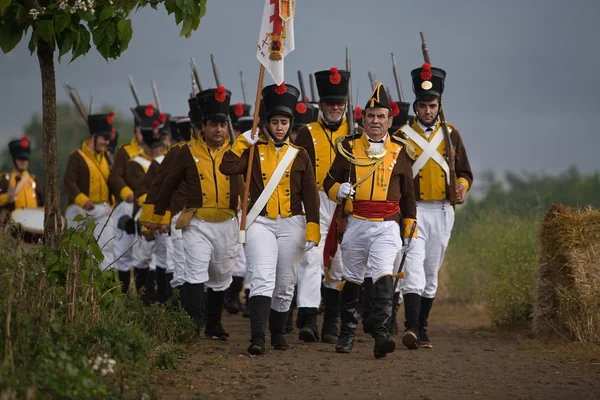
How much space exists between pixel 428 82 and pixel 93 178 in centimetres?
654

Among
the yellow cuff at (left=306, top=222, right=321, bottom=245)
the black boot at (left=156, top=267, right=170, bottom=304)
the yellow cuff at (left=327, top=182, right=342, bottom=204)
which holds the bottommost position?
the black boot at (left=156, top=267, right=170, bottom=304)

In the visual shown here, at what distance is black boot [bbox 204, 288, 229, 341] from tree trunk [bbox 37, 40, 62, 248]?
2.67 m

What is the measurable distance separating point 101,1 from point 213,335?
4320 mm

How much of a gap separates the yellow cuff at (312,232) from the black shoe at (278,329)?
85cm

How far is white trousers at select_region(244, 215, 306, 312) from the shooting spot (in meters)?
9.70

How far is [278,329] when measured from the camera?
10227 mm

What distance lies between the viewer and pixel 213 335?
11.2 meters

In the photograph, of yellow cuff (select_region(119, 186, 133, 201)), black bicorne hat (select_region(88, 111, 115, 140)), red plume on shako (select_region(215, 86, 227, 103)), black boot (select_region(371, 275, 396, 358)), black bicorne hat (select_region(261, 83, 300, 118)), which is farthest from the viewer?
black bicorne hat (select_region(88, 111, 115, 140))

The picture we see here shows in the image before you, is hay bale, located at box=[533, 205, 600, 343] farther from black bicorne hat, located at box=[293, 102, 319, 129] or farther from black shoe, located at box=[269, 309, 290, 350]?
black bicorne hat, located at box=[293, 102, 319, 129]

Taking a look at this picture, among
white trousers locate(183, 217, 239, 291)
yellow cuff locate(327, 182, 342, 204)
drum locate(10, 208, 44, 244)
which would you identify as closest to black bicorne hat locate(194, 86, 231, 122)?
white trousers locate(183, 217, 239, 291)

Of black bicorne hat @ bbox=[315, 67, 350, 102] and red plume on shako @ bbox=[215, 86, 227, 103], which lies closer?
red plume on shako @ bbox=[215, 86, 227, 103]

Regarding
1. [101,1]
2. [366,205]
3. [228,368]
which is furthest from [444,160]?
[101,1]

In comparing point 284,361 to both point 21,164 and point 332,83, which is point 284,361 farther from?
point 21,164

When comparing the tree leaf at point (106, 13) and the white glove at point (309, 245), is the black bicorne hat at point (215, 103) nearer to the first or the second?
the white glove at point (309, 245)
